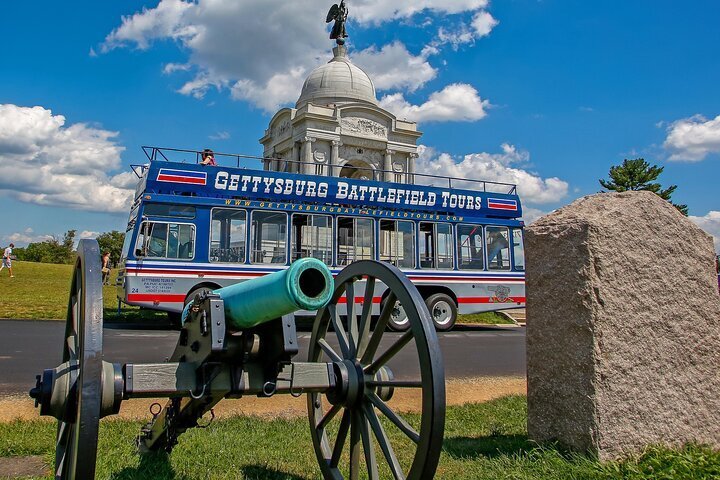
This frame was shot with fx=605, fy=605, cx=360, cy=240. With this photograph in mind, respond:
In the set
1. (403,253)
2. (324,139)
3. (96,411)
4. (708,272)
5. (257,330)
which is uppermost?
(324,139)

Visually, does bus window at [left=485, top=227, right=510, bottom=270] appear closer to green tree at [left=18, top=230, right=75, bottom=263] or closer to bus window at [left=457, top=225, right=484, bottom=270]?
bus window at [left=457, top=225, right=484, bottom=270]

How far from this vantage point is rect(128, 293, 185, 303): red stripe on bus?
512 inches

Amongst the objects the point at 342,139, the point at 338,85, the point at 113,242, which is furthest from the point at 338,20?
the point at 113,242

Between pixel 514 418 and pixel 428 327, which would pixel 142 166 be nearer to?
pixel 514 418

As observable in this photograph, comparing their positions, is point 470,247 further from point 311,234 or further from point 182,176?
point 182,176

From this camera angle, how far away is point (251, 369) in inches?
132

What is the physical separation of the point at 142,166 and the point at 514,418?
11345 mm

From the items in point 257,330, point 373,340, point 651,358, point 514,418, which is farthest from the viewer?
point 514,418

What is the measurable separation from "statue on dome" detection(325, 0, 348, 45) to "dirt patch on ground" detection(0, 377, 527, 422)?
45580 mm

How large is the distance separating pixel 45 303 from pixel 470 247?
12.9m

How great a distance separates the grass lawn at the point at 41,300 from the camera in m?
16.3

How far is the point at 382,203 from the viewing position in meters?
16.3

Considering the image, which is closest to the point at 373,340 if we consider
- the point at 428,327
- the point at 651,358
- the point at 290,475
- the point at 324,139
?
the point at 428,327

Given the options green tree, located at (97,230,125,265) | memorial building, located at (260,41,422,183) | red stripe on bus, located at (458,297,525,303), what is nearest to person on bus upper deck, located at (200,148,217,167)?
red stripe on bus, located at (458,297,525,303)
